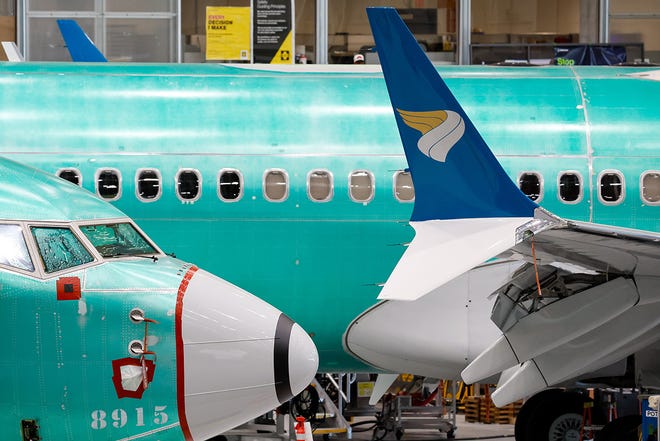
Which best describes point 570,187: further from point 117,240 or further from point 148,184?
point 117,240

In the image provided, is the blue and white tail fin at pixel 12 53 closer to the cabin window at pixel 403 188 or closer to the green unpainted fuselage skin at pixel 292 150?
the green unpainted fuselage skin at pixel 292 150

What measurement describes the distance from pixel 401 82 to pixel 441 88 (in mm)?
358

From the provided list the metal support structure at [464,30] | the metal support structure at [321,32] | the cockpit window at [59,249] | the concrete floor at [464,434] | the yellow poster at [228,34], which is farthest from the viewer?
the metal support structure at [464,30]

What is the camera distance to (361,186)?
13.9m

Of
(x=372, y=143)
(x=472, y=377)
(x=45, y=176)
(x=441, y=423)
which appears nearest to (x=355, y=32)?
(x=441, y=423)

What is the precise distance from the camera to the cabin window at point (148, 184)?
13781mm

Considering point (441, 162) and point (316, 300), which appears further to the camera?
point (316, 300)

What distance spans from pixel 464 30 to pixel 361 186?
10.2 m

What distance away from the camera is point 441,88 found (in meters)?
10.6

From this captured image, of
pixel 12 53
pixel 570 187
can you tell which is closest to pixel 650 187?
pixel 570 187

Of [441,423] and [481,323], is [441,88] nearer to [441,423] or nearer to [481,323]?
[481,323]

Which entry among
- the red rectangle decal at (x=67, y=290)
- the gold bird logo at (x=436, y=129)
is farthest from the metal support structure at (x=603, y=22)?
the red rectangle decal at (x=67, y=290)

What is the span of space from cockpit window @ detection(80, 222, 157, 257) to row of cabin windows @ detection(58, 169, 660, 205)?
4.26 meters

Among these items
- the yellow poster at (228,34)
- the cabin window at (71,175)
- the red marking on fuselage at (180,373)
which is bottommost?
the red marking on fuselage at (180,373)
